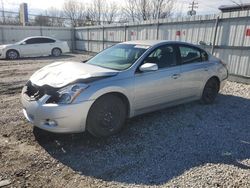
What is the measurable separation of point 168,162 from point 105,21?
3788 centimetres

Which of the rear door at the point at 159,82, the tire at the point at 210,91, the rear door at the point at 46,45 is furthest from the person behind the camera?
the rear door at the point at 46,45

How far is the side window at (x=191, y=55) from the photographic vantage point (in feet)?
17.3

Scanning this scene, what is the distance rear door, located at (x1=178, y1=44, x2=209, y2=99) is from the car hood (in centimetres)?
181

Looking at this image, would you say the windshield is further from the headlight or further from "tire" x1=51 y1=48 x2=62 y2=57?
"tire" x1=51 y1=48 x2=62 y2=57

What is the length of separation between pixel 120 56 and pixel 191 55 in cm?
176

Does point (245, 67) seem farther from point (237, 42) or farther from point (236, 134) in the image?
point (236, 134)

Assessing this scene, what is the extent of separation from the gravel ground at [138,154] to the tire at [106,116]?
17cm

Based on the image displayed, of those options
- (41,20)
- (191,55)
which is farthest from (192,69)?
(41,20)

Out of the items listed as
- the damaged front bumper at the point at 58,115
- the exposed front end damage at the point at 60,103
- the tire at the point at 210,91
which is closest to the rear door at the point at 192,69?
the tire at the point at 210,91

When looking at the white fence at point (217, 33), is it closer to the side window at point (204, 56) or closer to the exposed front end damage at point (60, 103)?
the side window at point (204, 56)

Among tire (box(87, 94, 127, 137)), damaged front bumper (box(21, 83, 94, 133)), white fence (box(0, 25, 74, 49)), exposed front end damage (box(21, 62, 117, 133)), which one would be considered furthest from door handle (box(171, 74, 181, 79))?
white fence (box(0, 25, 74, 49))

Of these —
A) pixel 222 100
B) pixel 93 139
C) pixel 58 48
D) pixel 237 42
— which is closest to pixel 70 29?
pixel 58 48

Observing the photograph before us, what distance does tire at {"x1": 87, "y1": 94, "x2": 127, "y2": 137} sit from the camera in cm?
382

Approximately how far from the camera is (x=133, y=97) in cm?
425
